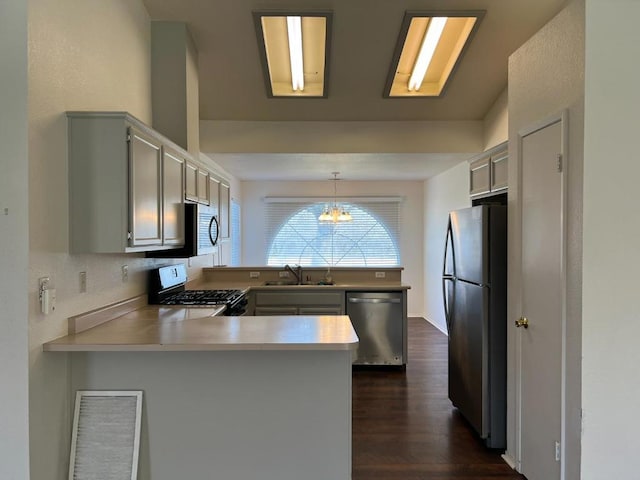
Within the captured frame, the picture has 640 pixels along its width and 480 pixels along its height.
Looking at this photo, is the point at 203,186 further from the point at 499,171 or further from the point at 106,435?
the point at 499,171

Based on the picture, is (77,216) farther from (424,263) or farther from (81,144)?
(424,263)

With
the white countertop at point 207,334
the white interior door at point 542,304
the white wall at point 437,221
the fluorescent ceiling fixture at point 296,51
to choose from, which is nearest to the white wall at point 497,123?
the white wall at point 437,221

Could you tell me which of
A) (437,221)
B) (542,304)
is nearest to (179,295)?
(542,304)

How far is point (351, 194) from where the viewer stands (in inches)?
302

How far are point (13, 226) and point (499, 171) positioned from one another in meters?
3.14

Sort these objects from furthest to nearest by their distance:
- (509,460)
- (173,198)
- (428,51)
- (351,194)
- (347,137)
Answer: (351,194) < (347,137) < (428,51) < (173,198) < (509,460)

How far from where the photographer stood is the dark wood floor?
8.66 ft

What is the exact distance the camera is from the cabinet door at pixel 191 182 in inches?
123

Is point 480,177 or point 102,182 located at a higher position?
point 480,177

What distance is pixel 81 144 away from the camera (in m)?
2.11

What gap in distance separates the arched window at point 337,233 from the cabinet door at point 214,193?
3.55 meters

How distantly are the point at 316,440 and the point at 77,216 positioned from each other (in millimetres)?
1709

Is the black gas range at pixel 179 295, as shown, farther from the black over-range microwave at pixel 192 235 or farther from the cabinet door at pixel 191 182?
the cabinet door at pixel 191 182


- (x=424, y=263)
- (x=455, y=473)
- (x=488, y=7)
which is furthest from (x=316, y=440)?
(x=424, y=263)
